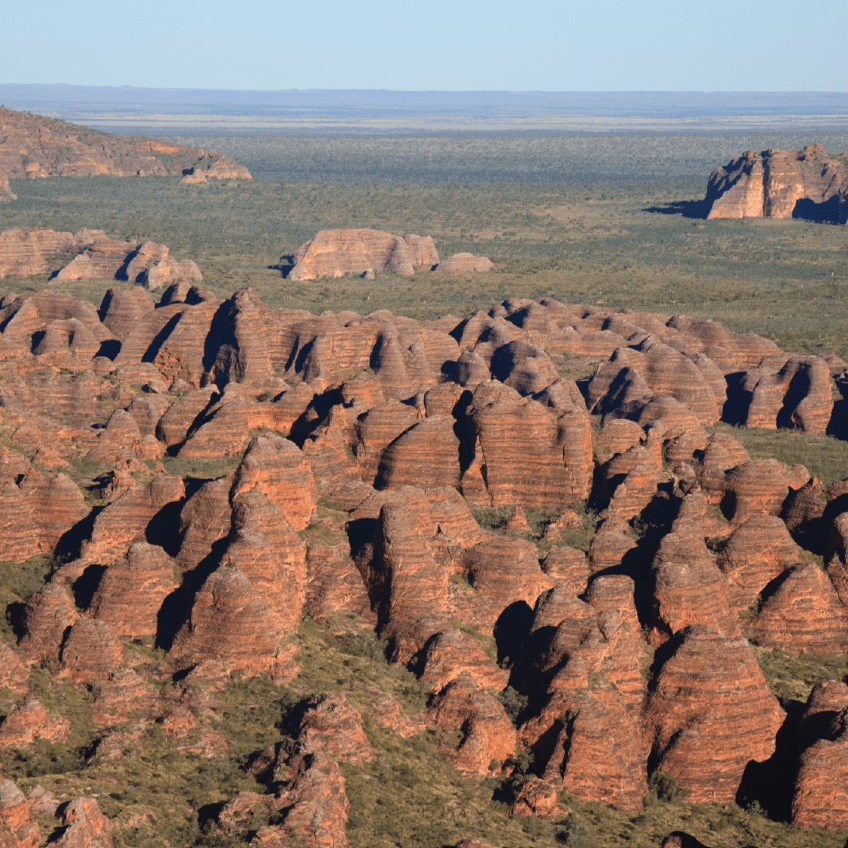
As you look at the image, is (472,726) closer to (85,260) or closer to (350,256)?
(85,260)

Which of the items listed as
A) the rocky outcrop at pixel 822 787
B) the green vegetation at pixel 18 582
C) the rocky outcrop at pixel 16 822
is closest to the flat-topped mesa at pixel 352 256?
the green vegetation at pixel 18 582

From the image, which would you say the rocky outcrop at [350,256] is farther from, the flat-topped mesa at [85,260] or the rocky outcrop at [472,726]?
the rocky outcrop at [472,726]

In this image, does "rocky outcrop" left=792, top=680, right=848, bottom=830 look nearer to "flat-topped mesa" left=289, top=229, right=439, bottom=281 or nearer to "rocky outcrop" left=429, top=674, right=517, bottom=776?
"rocky outcrop" left=429, top=674, right=517, bottom=776

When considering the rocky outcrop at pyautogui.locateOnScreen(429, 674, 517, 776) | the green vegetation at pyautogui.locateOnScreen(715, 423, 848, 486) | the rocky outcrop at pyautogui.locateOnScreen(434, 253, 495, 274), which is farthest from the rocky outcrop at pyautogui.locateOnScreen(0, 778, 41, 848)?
the rocky outcrop at pyautogui.locateOnScreen(434, 253, 495, 274)

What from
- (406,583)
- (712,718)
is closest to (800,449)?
(712,718)

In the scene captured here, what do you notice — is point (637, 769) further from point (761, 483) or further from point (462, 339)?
point (462, 339)

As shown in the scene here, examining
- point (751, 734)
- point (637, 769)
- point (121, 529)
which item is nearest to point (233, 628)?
point (121, 529)
